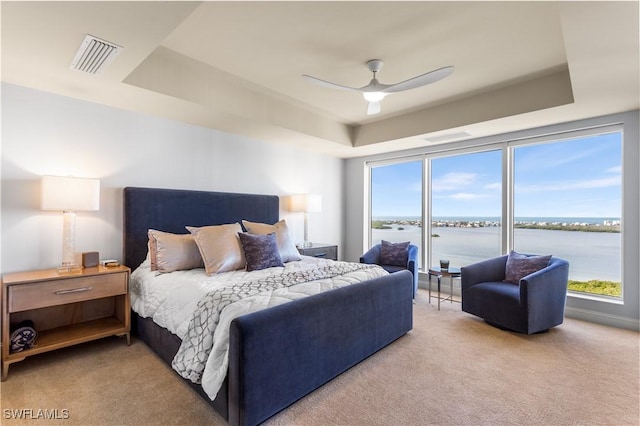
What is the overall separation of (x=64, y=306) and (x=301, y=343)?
2450mm

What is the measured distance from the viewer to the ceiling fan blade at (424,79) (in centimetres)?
234

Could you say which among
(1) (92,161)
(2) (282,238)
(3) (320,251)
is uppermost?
(1) (92,161)

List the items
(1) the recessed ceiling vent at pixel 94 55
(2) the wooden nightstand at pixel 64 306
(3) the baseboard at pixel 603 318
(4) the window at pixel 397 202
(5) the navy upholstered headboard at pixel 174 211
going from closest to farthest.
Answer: (1) the recessed ceiling vent at pixel 94 55, (2) the wooden nightstand at pixel 64 306, (5) the navy upholstered headboard at pixel 174 211, (3) the baseboard at pixel 603 318, (4) the window at pixel 397 202

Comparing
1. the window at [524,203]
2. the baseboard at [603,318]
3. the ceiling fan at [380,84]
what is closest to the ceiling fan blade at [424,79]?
the ceiling fan at [380,84]

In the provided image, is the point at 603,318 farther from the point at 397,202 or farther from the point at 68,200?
the point at 68,200

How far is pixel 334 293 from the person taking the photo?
2338 mm

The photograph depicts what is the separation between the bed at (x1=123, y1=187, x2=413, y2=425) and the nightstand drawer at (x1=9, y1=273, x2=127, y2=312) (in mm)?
410

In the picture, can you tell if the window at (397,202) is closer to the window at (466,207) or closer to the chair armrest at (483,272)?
the window at (466,207)

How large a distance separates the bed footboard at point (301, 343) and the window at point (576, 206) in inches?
105

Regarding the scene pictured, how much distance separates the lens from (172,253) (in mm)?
2982

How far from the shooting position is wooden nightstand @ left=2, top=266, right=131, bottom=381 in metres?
2.32

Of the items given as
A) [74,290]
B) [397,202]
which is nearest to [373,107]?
[397,202]

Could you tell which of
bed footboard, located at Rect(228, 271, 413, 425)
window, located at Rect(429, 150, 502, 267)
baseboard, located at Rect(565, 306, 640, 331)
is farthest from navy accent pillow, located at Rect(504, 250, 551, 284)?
bed footboard, located at Rect(228, 271, 413, 425)

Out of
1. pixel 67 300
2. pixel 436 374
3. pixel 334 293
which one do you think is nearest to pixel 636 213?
pixel 436 374
